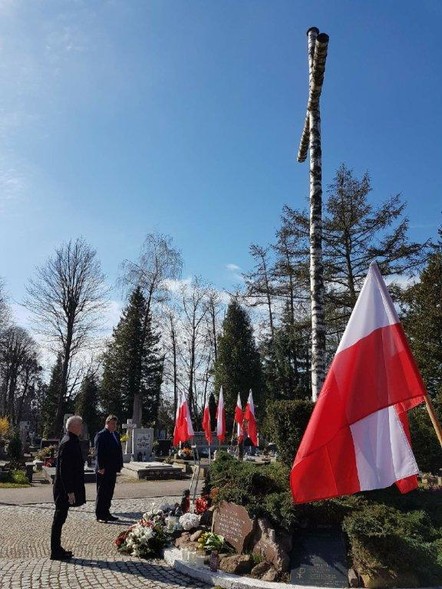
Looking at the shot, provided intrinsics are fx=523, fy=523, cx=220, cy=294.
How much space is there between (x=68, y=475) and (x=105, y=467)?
8.09 ft

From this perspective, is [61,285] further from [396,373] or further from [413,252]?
[396,373]

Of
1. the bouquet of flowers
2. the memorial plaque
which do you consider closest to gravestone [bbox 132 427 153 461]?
the bouquet of flowers

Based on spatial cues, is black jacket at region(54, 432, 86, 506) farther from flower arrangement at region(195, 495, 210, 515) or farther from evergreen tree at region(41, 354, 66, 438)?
evergreen tree at region(41, 354, 66, 438)

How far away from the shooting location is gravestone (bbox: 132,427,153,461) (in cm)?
2473

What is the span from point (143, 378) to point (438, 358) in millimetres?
29664

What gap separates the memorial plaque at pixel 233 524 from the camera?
6.55m

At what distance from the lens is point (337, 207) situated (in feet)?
72.1

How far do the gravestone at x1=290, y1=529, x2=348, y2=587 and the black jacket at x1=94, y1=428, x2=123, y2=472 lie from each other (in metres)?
4.49

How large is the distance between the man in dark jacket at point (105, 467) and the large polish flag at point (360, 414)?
20.9 feet

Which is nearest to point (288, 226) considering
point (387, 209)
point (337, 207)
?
point (337, 207)

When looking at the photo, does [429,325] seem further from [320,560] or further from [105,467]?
[320,560]

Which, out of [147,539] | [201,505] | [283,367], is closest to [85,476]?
[201,505]

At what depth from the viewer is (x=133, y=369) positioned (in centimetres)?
4291

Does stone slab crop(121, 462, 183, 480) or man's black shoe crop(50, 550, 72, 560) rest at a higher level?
stone slab crop(121, 462, 183, 480)
